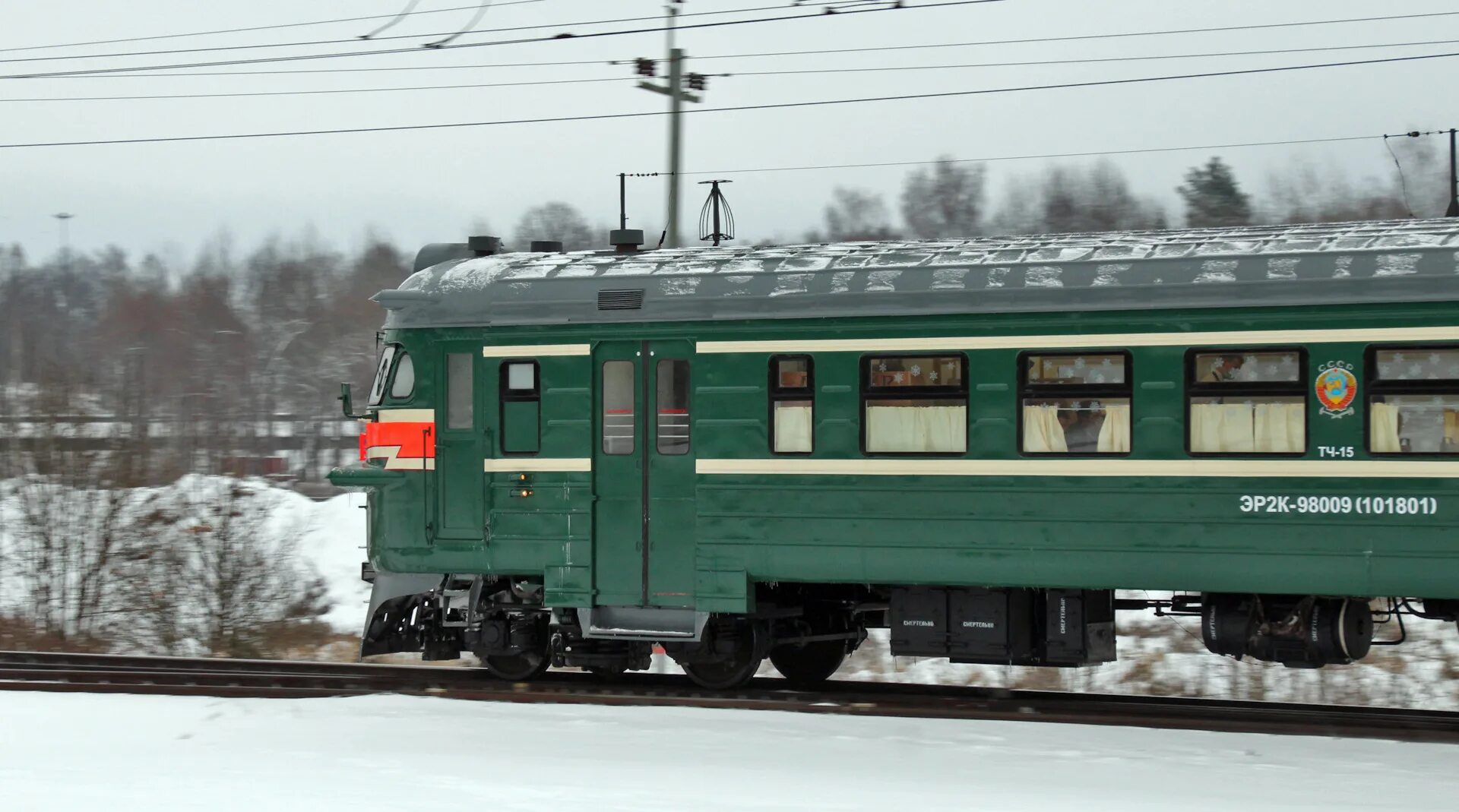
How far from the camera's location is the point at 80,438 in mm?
21453

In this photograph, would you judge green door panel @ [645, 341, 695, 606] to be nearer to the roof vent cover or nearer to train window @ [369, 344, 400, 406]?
the roof vent cover

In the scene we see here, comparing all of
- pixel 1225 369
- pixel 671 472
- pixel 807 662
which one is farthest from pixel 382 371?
pixel 1225 369

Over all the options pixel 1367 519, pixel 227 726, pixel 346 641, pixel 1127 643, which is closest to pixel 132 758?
pixel 227 726

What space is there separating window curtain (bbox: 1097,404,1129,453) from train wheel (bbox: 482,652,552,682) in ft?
16.8

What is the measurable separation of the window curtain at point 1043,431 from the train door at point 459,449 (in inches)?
172

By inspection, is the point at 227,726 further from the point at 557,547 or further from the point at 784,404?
the point at 784,404

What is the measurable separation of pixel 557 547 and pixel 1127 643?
7614 millimetres

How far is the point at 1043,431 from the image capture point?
35.8 feet

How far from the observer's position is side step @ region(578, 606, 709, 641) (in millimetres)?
11953

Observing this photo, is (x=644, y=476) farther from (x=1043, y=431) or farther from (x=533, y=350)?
(x=1043, y=431)

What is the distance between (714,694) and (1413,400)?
568 cm

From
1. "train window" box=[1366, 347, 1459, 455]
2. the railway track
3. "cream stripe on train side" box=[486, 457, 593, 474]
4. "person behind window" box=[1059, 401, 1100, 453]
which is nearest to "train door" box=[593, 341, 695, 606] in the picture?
"cream stripe on train side" box=[486, 457, 593, 474]

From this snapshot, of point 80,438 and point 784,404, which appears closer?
point 784,404

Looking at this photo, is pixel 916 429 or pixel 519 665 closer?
pixel 916 429
